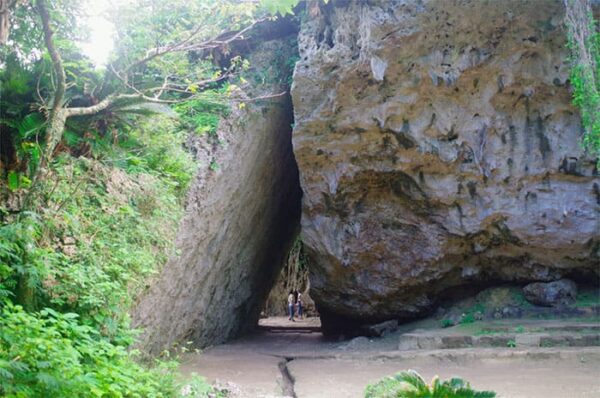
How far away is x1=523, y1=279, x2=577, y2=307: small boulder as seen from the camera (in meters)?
9.26

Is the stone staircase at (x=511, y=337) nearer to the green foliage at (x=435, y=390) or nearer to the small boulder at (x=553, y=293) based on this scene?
the small boulder at (x=553, y=293)

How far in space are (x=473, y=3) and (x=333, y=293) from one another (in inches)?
260

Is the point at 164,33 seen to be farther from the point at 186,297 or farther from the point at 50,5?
the point at 186,297

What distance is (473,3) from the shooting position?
819cm

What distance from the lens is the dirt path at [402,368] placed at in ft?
16.6

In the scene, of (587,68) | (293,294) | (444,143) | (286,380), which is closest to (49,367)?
(286,380)

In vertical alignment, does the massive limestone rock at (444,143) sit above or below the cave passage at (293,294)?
above

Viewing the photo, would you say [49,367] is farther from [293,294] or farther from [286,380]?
[293,294]

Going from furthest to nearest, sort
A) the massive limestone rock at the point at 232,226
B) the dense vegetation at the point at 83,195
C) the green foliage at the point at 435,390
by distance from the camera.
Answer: the massive limestone rock at the point at 232,226
the dense vegetation at the point at 83,195
the green foliage at the point at 435,390

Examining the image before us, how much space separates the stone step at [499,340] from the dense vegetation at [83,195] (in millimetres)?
3974

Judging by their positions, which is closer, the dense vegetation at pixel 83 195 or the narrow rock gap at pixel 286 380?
the dense vegetation at pixel 83 195

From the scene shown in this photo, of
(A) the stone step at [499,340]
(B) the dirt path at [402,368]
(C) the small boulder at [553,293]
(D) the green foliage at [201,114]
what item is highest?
(D) the green foliage at [201,114]

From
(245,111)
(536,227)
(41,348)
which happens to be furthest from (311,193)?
(41,348)

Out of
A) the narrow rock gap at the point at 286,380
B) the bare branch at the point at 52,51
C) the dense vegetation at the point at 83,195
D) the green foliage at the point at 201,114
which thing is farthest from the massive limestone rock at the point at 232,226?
the bare branch at the point at 52,51
